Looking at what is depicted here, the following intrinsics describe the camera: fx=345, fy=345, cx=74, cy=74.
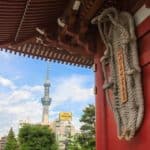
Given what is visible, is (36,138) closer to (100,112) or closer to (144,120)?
(100,112)

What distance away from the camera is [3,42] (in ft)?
18.8

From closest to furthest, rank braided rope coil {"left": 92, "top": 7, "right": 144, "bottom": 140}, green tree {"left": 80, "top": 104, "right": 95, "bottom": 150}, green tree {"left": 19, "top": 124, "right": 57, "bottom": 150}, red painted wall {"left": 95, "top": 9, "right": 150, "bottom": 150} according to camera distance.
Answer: red painted wall {"left": 95, "top": 9, "right": 150, "bottom": 150}
braided rope coil {"left": 92, "top": 7, "right": 144, "bottom": 140}
green tree {"left": 80, "top": 104, "right": 95, "bottom": 150}
green tree {"left": 19, "top": 124, "right": 57, "bottom": 150}

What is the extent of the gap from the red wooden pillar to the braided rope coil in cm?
31

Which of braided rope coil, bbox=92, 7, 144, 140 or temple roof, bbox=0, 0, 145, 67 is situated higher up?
temple roof, bbox=0, 0, 145, 67

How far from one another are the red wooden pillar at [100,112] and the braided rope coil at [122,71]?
0.31 metres

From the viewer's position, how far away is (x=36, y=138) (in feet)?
80.7

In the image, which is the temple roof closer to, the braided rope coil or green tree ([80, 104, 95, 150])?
the braided rope coil

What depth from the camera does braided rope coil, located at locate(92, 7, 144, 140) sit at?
12.7 feet

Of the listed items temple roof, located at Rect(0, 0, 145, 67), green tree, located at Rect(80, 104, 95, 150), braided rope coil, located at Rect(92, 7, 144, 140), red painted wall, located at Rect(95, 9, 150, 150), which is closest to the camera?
red painted wall, located at Rect(95, 9, 150, 150)

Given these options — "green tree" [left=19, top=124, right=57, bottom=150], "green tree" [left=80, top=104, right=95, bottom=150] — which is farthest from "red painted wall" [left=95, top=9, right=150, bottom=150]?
"green tree" [left=19, top=124, right=57, bottom=150]

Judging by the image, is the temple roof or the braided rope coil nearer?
the braided rope coil

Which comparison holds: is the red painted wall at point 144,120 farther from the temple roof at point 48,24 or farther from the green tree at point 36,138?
the green tree at point 36,138

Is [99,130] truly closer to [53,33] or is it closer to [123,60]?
[123,60]

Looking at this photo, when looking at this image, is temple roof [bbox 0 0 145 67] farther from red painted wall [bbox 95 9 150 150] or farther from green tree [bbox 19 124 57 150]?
green tree [bbox 19 124 57 150]
